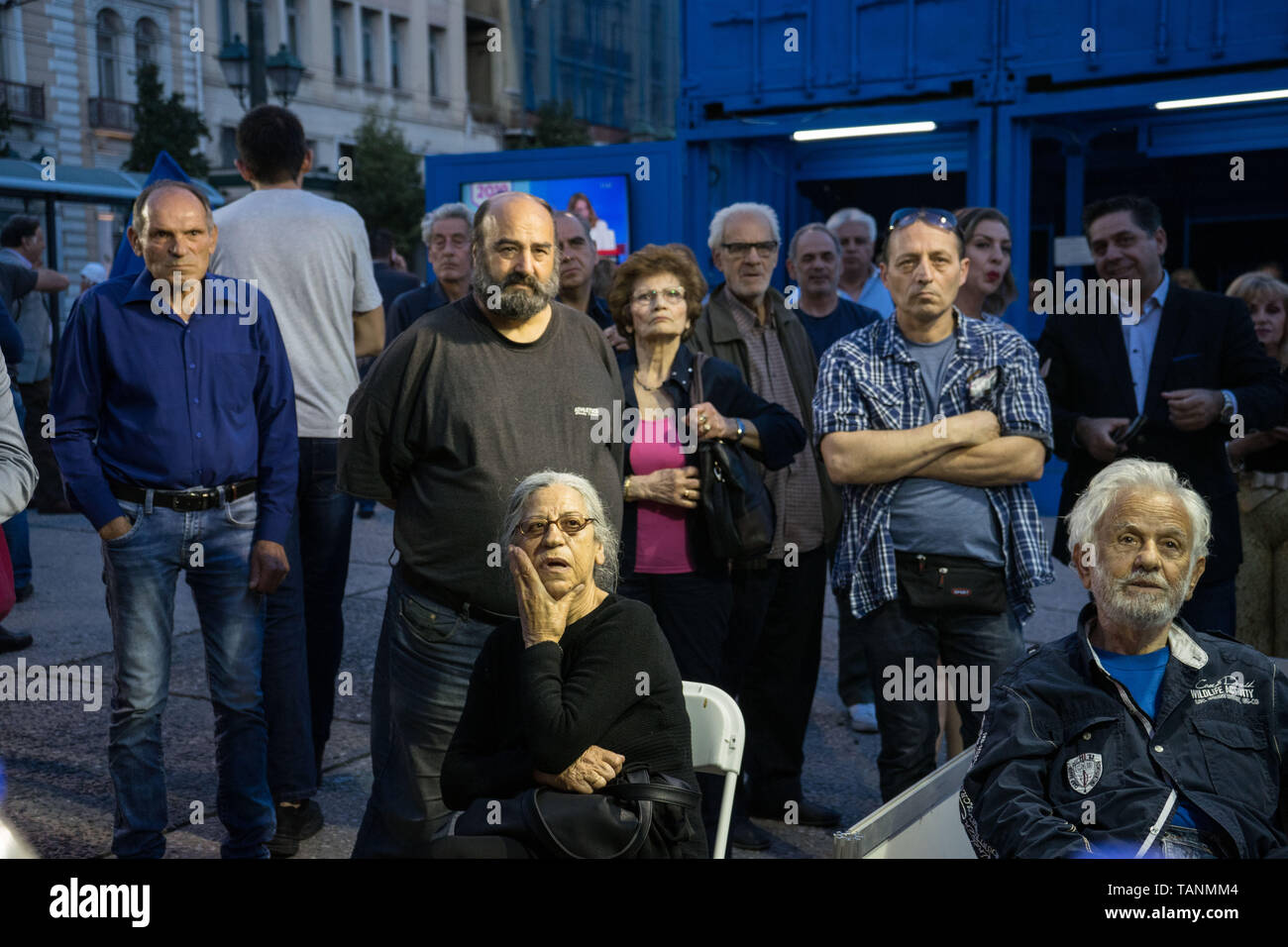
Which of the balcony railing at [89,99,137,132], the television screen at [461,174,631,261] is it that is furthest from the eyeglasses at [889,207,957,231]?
the balcony railing at [89,99,137,132]

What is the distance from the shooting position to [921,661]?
386cm

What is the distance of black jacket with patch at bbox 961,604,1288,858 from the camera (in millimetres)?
2676

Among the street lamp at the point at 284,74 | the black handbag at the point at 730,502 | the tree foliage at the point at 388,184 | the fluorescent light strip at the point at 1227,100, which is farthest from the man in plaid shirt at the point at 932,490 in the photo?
the tree foliage at the point at 388,184

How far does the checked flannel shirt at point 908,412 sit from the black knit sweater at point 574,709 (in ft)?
3.60

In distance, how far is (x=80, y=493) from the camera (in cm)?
373

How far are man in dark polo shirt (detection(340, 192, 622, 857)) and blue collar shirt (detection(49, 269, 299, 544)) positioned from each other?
594 mm

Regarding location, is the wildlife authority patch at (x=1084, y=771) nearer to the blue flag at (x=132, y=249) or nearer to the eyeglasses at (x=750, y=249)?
the eyeglasses at (x=750, y=249)

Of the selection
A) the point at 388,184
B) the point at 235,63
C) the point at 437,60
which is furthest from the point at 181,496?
the point at 437,60

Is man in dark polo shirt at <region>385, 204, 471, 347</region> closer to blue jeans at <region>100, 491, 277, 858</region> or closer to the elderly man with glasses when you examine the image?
the elderly man with glasses

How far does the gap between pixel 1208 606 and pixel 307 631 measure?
119 inches

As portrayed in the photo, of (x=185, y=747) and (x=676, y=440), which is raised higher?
(x=676, y=440)

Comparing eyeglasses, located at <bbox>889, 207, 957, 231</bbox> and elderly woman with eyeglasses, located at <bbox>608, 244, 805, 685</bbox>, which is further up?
eyeglasses, located at <bbox>889, 207, 957, 231</bbox>

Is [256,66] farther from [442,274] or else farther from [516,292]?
[516,292]

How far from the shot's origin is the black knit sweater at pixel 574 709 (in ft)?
9.25
